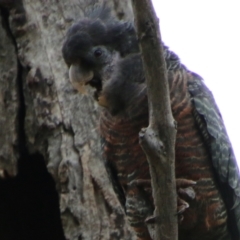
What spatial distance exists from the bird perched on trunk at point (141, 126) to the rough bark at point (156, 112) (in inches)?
39.7

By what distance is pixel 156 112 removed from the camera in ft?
10.8

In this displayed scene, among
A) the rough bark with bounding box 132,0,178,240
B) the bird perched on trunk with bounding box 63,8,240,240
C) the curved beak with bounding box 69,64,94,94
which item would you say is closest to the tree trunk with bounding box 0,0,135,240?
the bird perched on trunk with bounding box 63,8,240,240

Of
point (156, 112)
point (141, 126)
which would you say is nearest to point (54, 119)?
point (141, 126)

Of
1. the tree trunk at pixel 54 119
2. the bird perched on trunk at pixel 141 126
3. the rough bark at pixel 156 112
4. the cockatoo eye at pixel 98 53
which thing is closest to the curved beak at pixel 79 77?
the bird perched on trunk at pixel 141 126

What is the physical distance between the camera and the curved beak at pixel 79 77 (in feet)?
14.6

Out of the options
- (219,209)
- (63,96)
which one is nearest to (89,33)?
(63,96)

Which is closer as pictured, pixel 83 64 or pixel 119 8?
pixel 83 64

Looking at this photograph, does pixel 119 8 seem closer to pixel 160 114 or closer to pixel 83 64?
pixel 83 64

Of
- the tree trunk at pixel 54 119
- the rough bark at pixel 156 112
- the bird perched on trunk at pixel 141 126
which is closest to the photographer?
the rough bark at pixel 156 112

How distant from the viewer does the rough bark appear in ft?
10.6

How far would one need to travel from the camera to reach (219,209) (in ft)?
15.0

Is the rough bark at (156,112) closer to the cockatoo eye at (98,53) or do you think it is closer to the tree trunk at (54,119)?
the cockatoo eye at (98,53)

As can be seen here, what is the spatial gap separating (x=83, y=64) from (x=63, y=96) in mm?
451

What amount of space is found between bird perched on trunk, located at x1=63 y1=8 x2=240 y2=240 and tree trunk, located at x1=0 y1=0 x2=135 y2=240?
188 mm
